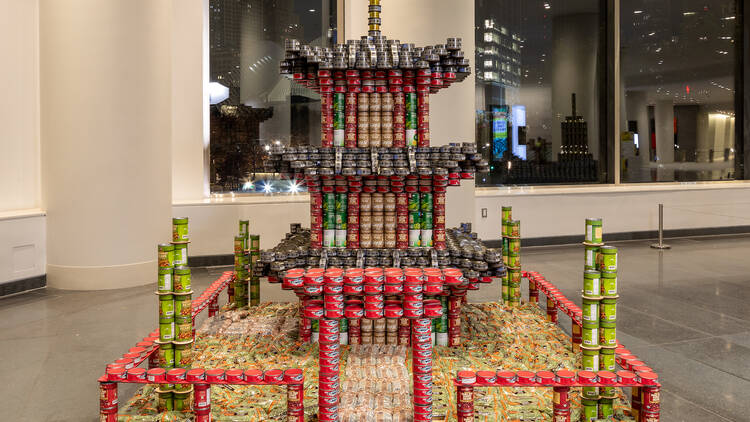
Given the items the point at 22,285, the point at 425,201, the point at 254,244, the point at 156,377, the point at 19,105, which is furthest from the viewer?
the point at 19,105

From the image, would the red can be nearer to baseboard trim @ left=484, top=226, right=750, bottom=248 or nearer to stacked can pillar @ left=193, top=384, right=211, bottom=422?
stacked can pillar @ left=193, top=384, right=211, bottom=422

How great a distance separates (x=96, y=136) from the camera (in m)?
7.47

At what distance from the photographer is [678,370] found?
4.62 meters

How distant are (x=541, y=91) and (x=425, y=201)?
7.75 m

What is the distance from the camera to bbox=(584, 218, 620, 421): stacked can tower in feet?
12.4

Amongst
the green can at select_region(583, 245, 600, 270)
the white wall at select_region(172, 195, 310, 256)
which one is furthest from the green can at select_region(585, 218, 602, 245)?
the white wall at select_region(172, 195, 310, 256)

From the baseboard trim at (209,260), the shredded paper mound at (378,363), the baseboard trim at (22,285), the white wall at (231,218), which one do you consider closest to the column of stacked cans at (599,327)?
the shredded paper mound at (378,363)

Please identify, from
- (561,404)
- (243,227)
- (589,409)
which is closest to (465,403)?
(561,404)

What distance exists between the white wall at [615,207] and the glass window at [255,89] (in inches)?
138

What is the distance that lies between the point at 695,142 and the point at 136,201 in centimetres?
1188

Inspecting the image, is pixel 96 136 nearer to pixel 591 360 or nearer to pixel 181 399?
pixel 181 399

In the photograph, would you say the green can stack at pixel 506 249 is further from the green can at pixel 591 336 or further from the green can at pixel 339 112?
the green can at pixel 591 336

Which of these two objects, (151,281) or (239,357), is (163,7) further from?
(239,357)

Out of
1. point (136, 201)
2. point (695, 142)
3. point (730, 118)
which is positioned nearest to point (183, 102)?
point (136, 201)
